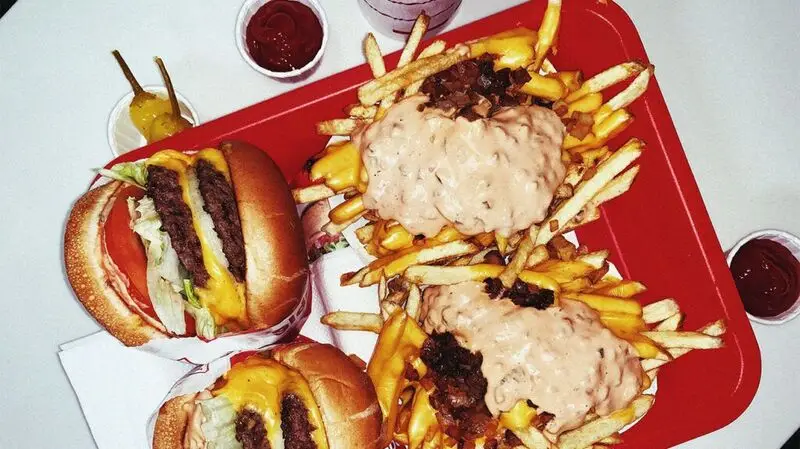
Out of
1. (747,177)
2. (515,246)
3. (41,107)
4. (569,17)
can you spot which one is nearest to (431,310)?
(515,246)

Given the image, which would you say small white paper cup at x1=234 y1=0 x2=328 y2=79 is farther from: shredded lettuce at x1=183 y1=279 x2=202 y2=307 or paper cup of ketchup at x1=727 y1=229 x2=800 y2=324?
paper cup of ketchup at x1=727 y1=229 x2=800 y2=324

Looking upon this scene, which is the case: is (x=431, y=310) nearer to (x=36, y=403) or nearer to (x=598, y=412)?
(x=598, y=412)

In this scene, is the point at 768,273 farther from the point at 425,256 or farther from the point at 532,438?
the point at 425,256

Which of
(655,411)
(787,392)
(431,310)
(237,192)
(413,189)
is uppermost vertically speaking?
(237,192)

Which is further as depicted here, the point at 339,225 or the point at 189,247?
the point at 339,225

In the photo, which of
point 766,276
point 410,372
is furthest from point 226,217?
point 766,276

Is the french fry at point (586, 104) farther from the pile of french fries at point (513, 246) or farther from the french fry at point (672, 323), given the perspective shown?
the french fry at point (672, 323)
